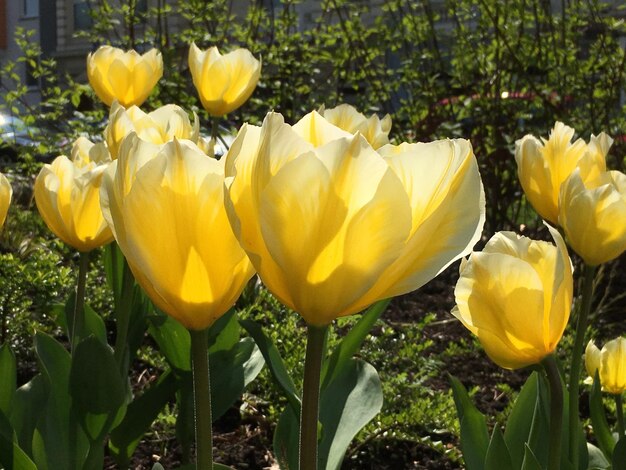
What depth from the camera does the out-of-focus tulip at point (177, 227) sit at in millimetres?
703

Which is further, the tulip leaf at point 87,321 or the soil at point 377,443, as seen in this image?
the soil at point 377,443

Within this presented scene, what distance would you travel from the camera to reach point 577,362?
124 cm

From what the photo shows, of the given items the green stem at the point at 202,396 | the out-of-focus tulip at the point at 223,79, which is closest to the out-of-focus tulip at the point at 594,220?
the green stem at the point at 202,396

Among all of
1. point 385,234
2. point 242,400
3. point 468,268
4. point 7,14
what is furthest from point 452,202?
point 7,14

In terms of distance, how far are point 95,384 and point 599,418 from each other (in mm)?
874

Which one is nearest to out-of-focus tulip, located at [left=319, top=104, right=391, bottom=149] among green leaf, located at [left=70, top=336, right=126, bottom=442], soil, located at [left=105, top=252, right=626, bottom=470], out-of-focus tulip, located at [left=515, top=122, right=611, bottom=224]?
out-of-focus tulip, located at [left=515, top=122, right=611, bottom=224]

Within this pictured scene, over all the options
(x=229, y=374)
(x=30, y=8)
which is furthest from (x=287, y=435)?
(x=30, y=8)

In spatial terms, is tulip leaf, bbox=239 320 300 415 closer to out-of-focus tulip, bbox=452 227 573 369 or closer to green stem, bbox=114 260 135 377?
green stem, bbox=114 260 135 377

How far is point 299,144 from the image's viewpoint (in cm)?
67

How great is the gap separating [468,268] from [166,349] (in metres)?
0.78

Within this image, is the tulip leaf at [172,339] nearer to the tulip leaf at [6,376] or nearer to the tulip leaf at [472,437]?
the tulip leaf at [6,376]

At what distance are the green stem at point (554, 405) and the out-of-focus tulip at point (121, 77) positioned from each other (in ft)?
5.04

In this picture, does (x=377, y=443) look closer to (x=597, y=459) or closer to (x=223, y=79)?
(x=597, y=459)

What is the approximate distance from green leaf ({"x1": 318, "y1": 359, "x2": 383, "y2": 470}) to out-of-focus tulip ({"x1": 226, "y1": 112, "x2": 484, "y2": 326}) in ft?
2.37
